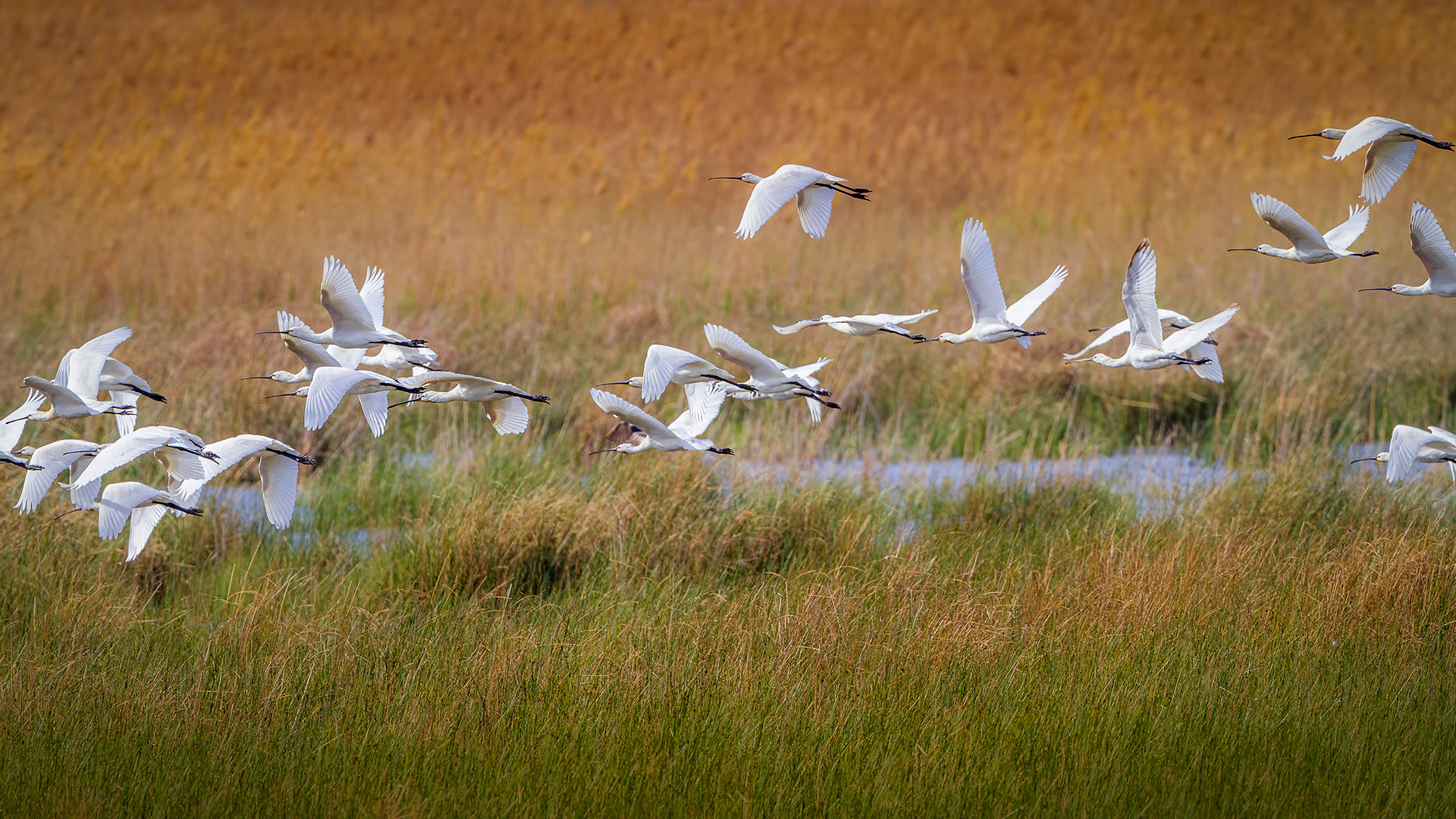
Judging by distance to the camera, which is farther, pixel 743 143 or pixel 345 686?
pixel 743 143

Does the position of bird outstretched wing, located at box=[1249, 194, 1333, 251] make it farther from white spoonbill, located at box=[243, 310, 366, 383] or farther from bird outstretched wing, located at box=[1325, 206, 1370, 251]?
white spoonbill, located at box=[243, 310, 366, 383]

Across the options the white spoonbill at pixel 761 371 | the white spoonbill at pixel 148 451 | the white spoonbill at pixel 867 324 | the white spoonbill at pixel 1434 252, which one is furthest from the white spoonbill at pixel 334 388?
the white spoonbill at pixel 1434 252

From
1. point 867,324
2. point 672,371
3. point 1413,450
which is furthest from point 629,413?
point 1413,450

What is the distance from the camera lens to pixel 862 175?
51.6 feet

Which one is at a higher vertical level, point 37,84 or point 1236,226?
point 37,84

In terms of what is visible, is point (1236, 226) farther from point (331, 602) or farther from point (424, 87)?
point (424, 87)

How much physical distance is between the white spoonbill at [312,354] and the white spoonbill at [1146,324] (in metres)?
2.12

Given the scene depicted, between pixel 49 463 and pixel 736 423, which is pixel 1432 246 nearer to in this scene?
pixel 49 463

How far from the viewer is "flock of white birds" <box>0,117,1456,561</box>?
131 inches

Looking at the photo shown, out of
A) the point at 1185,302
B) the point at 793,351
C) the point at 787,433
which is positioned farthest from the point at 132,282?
the point at 1185,302

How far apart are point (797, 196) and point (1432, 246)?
175 centimetres

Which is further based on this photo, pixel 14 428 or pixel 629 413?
pixel 14 428

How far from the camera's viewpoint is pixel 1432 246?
3557mm

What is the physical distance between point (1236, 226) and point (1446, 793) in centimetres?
984
